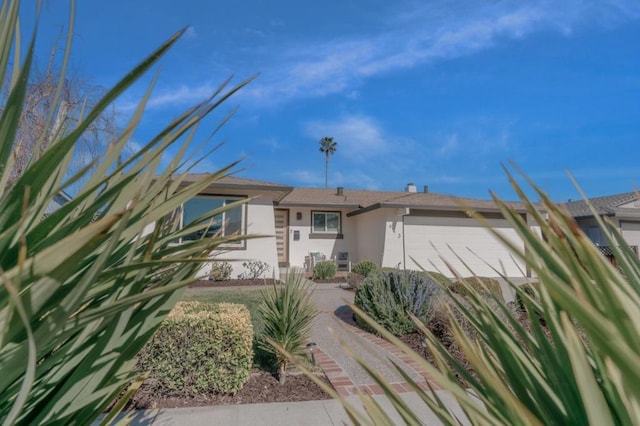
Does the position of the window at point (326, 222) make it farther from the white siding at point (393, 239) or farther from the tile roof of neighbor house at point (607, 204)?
the tile roof of neighbor house at point (607, 204)

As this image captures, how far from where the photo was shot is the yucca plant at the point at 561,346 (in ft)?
1.45

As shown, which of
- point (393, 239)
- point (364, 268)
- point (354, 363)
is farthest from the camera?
point (393, 239)

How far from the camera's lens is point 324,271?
50.4ft

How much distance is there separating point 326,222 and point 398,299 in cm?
1227

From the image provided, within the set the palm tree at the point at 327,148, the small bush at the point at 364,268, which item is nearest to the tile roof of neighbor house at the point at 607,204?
the small bush at the point at 364,268

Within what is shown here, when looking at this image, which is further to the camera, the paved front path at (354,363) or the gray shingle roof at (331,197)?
the gray shingle roof at (331,197)

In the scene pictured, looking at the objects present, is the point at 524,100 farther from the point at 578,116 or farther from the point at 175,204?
the point at 175,204

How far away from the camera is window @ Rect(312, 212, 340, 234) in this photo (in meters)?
18.6

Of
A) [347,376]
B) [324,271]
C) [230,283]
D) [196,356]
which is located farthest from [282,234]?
[196,356]

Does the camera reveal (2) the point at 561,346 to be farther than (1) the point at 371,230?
No

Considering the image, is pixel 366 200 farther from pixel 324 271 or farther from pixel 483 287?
pixel 483 287

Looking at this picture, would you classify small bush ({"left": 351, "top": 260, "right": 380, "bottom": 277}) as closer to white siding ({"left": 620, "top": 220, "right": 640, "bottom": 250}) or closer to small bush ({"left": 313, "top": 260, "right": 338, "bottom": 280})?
small bush ({"left": 313, "top": 260, "right": 338, "bottom": 280})

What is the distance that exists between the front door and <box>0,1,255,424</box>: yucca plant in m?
16.9

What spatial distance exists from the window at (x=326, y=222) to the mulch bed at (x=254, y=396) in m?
14.0
